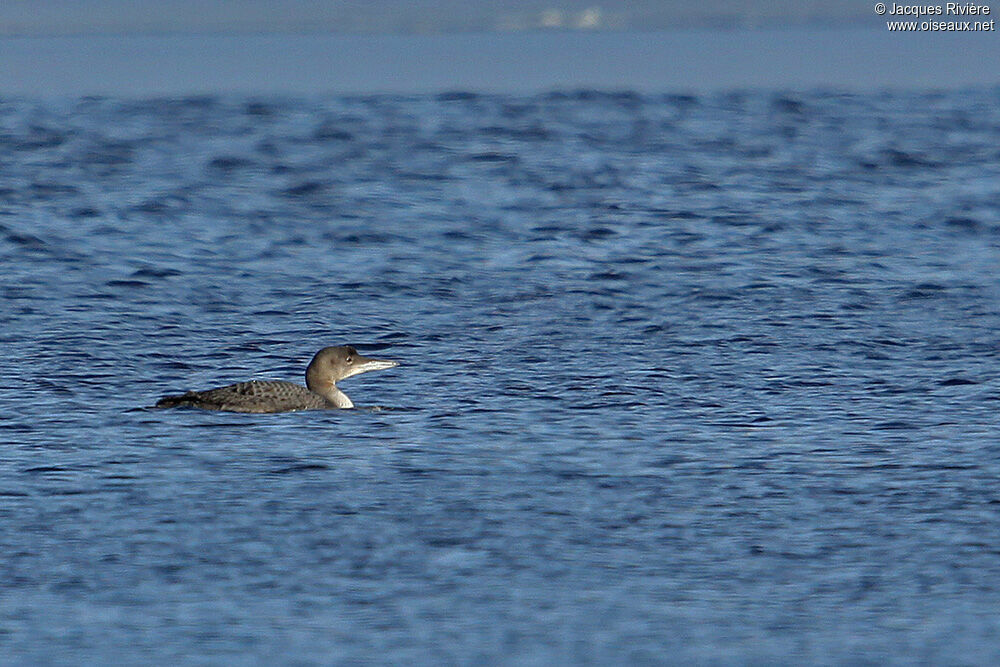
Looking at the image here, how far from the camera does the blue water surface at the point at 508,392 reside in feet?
21.1

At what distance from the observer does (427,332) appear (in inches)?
448

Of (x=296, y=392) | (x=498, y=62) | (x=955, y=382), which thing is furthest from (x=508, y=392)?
(x=498, y=62)

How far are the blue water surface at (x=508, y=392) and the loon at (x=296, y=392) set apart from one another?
99mm

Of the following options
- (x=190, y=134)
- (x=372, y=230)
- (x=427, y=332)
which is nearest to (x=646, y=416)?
(x=427, y=332)

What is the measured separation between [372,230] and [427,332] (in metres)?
3.41

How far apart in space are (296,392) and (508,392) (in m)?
1.10

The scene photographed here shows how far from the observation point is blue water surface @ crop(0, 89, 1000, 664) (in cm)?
644

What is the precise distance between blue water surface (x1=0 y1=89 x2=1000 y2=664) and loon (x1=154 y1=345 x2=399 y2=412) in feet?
0.32

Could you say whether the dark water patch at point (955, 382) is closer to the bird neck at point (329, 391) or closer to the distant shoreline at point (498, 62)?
the bird neck at point (329, 391)

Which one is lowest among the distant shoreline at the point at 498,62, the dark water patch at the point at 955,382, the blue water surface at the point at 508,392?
the dark water patch at the point at 955,382

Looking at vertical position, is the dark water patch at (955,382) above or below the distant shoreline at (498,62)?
below

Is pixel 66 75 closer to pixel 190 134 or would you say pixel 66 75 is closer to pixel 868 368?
pixel 190 134

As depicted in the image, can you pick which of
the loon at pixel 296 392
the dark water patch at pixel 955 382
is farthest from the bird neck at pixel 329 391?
the dark water patch at pixel 955 382

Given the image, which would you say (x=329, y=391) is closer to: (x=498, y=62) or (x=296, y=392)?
(x=296, y=392)
